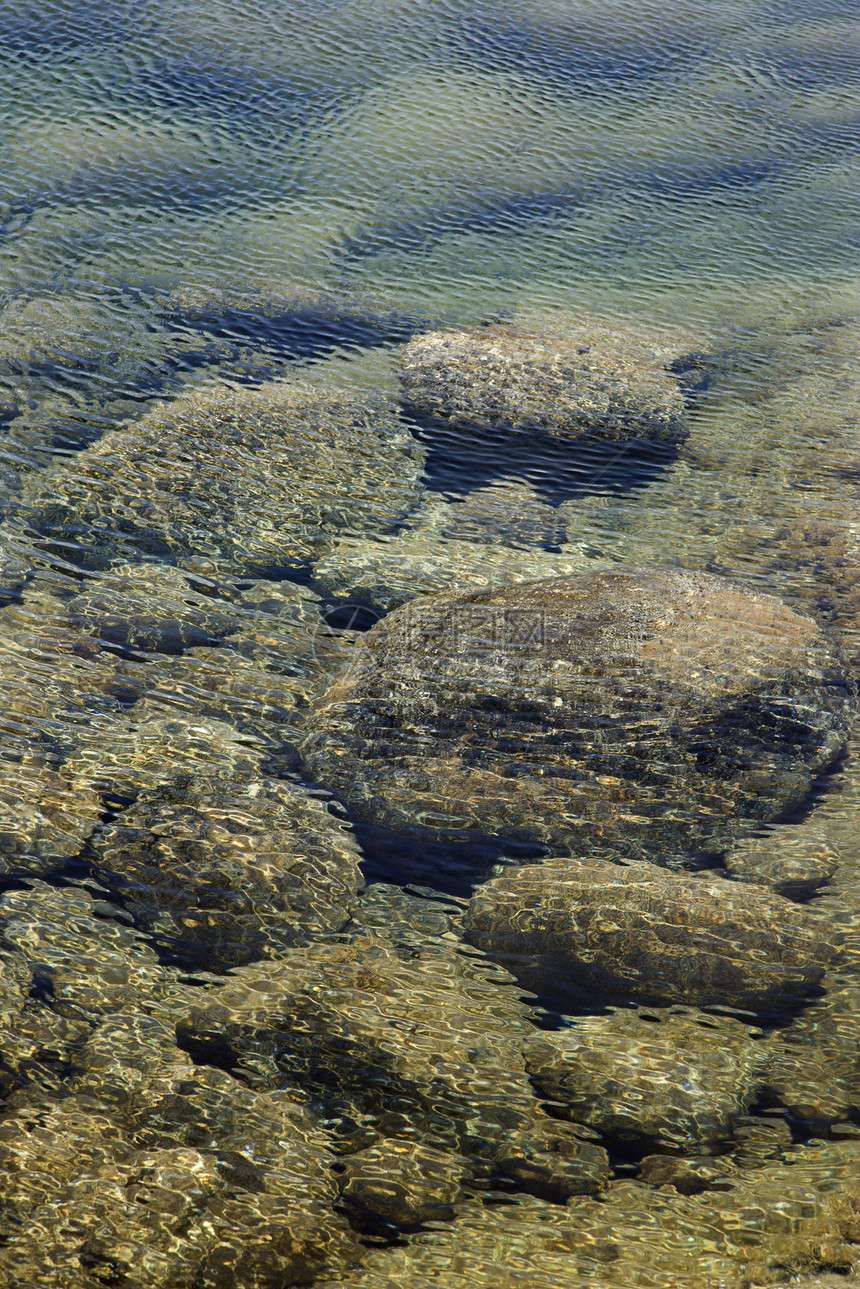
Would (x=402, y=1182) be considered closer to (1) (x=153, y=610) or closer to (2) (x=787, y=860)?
(2) (x=787, y=860)

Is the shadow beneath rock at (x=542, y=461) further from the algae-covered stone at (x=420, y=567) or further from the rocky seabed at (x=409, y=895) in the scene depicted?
the algae-covered stone at (x=420, y=567)

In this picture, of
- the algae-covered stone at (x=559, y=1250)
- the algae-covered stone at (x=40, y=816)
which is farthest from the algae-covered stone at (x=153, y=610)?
the algae-covered stone at (x=559, y=1250)

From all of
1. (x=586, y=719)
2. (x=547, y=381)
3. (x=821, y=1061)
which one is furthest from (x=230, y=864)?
(x=547, y=381)

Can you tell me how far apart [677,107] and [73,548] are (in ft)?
29.4

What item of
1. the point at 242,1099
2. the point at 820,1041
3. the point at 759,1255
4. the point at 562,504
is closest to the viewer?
the point at 759,1255

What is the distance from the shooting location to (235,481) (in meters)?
5.57

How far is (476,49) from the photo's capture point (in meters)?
10.8

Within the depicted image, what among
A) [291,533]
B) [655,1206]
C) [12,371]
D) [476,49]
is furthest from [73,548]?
[476,49]

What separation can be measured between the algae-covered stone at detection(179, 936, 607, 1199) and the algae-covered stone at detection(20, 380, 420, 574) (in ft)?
8.07

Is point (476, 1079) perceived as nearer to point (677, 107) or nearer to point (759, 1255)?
point (759, 1255)

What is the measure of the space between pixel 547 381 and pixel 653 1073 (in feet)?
15.7

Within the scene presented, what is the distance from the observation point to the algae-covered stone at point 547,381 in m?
6.39

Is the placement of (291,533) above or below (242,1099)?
above

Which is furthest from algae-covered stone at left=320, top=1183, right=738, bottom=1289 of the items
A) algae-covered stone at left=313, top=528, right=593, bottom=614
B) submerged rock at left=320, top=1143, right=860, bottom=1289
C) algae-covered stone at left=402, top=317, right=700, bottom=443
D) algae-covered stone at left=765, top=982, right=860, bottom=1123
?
algae-covered stone at left=402, top=317, right=700, bottom=443
